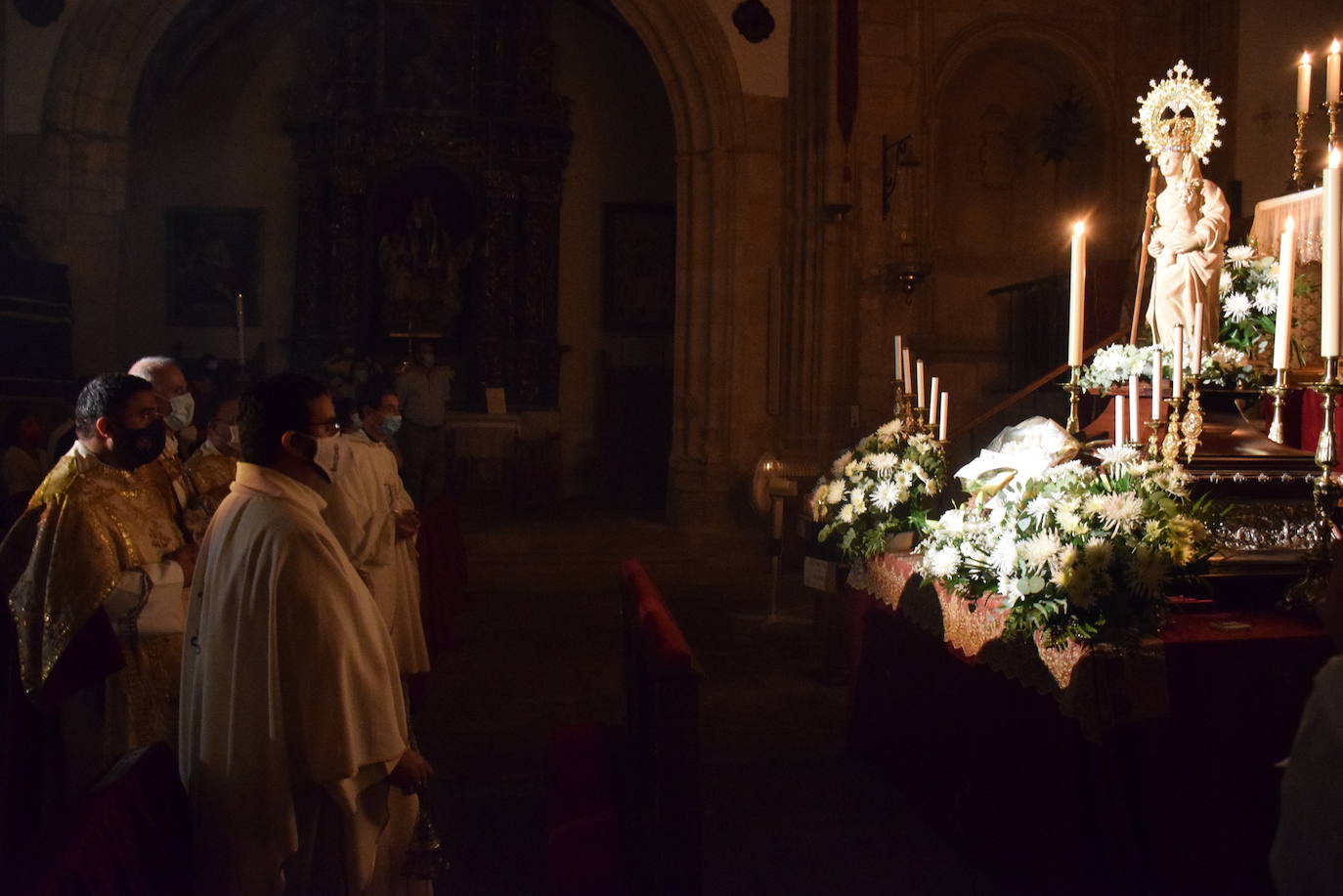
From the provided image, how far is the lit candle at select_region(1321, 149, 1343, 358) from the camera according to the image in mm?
2824

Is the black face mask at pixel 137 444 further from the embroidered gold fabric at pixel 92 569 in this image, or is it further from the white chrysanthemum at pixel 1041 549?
the white chrysanthemum at pixel 1041 549

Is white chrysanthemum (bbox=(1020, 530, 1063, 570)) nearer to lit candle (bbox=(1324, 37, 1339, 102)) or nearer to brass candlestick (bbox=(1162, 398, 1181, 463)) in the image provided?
brass candlestick (bbox=(1162, 398, 1181, 463))

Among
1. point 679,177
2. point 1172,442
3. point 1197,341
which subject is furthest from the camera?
point 679,177

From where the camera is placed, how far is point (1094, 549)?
9.58 feet

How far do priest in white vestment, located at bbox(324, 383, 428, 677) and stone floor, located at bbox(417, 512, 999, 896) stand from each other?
20.3 inches

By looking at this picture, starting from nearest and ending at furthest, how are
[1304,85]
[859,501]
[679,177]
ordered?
[1304,85], [859,501], [679,177]

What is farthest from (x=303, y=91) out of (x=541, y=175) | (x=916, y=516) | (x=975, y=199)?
(x=916, y=516)

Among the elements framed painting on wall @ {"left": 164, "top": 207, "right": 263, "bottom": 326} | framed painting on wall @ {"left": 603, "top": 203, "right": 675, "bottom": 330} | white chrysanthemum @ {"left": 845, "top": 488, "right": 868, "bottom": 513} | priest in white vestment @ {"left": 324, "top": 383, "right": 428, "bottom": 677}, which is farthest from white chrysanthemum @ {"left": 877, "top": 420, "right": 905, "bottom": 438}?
framed painting on wall @ {"left": 164, "top": 207, "right": 263, "bottom": 326}

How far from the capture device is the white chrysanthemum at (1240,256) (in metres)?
4.45

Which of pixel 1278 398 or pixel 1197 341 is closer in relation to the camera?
pixel 1278 398

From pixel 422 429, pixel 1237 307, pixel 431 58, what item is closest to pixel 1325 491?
pixel 1237 307

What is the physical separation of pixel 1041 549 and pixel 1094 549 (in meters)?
0.15

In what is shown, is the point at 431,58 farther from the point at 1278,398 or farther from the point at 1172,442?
the point at 1278,398

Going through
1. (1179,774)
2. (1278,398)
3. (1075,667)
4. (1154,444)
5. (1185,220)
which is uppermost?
(1185,220)
